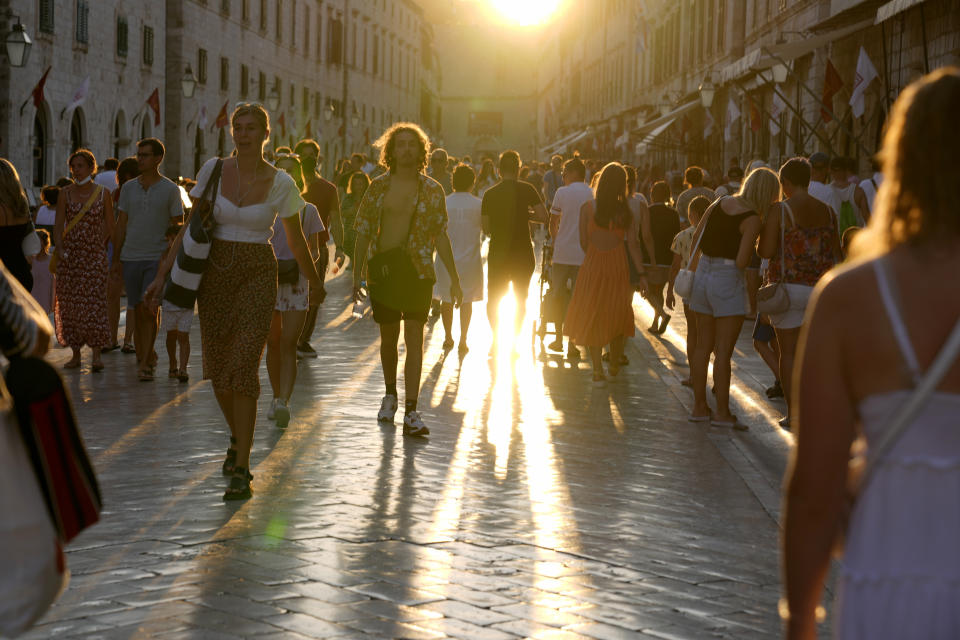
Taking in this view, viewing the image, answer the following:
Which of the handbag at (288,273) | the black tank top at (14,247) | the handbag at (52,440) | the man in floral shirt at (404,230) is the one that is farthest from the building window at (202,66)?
the handbag at (52,440)

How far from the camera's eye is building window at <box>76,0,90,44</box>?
3222cm

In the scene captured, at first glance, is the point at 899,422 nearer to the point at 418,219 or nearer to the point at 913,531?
the point at 913,531

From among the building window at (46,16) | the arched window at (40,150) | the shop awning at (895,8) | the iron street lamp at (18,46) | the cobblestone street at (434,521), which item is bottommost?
the cobblestone street at (434,521)

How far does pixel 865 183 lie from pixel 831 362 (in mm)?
11094

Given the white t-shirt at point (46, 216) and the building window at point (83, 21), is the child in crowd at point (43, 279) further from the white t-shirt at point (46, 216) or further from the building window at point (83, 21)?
the building window at point (83, 21)

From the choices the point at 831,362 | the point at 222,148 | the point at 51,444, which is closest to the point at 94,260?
the point at 51,444

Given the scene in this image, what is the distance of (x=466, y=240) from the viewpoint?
13.3 m

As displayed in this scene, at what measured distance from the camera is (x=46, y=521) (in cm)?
294

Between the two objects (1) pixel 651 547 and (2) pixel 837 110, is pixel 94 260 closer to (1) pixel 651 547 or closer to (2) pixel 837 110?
(1) pixel 651 547

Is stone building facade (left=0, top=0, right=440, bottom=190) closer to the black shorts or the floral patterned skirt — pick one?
the black shorts

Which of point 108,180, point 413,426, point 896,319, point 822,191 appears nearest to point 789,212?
point 413,426

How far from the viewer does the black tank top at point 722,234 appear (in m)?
9.30

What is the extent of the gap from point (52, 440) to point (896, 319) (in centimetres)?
167

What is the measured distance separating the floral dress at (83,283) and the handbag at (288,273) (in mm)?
2418
